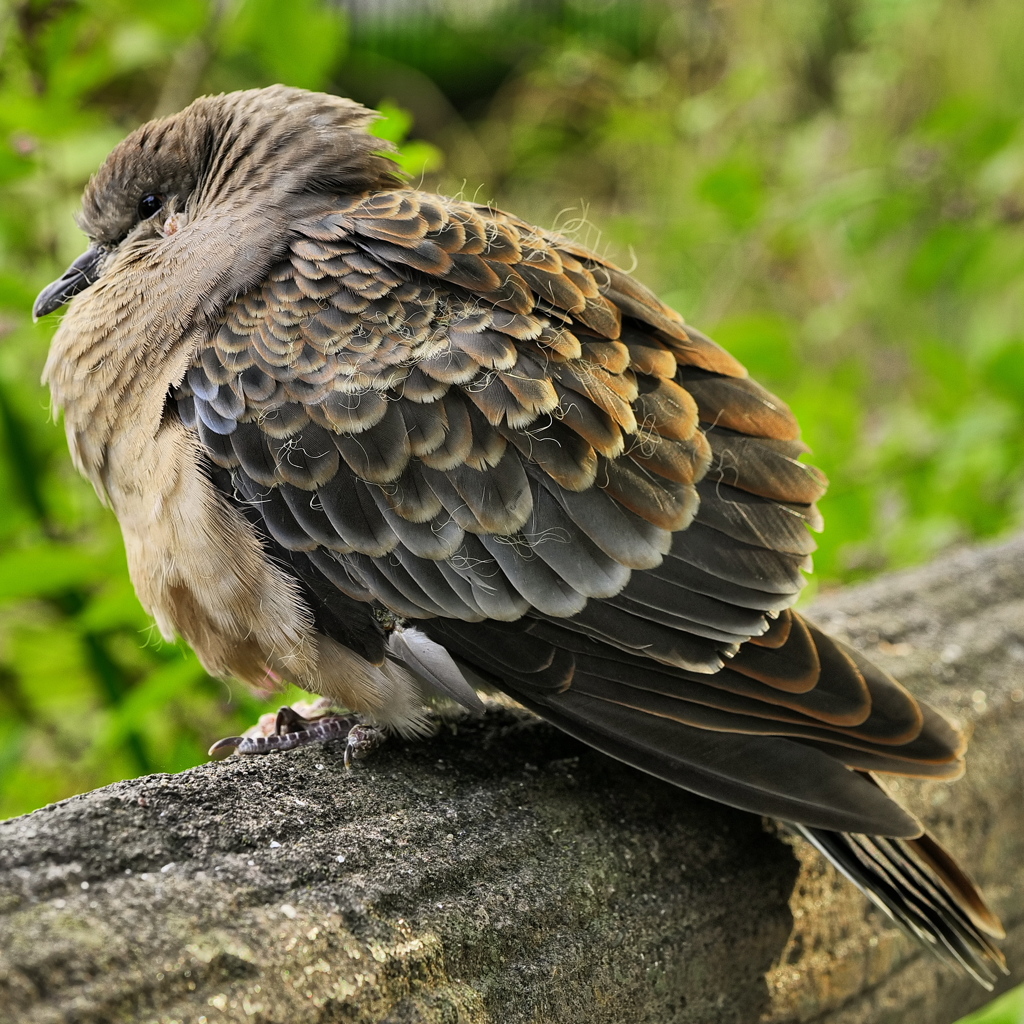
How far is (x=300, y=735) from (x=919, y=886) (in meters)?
1.03

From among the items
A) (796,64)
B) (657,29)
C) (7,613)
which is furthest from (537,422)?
(657,29)

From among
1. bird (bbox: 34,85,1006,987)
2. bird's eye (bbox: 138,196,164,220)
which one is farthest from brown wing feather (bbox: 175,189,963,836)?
bird's eye (bbox: 138,196,164,220)

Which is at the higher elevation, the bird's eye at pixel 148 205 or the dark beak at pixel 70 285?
the bird's eye at pixel 148 205

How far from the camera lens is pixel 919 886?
179 centimetres

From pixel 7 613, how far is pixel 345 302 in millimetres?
1832

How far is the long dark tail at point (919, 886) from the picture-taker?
1.79 m

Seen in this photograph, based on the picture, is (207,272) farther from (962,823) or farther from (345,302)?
(962,823)

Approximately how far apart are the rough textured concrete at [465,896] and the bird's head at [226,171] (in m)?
0.97

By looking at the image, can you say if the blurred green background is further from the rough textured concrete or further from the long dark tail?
the long dark tail

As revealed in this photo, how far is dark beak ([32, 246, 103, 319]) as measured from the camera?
223 centimetres

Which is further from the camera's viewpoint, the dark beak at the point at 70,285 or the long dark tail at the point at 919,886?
the dark beak at the point at 70,285

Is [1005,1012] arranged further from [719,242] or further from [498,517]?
[719,242]

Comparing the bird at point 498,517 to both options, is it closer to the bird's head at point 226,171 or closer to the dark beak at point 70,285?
the bird's head at point 226,171

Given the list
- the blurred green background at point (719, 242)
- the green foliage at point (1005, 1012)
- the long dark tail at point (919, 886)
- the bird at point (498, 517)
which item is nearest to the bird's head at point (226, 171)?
the bird at point (498, 517)
